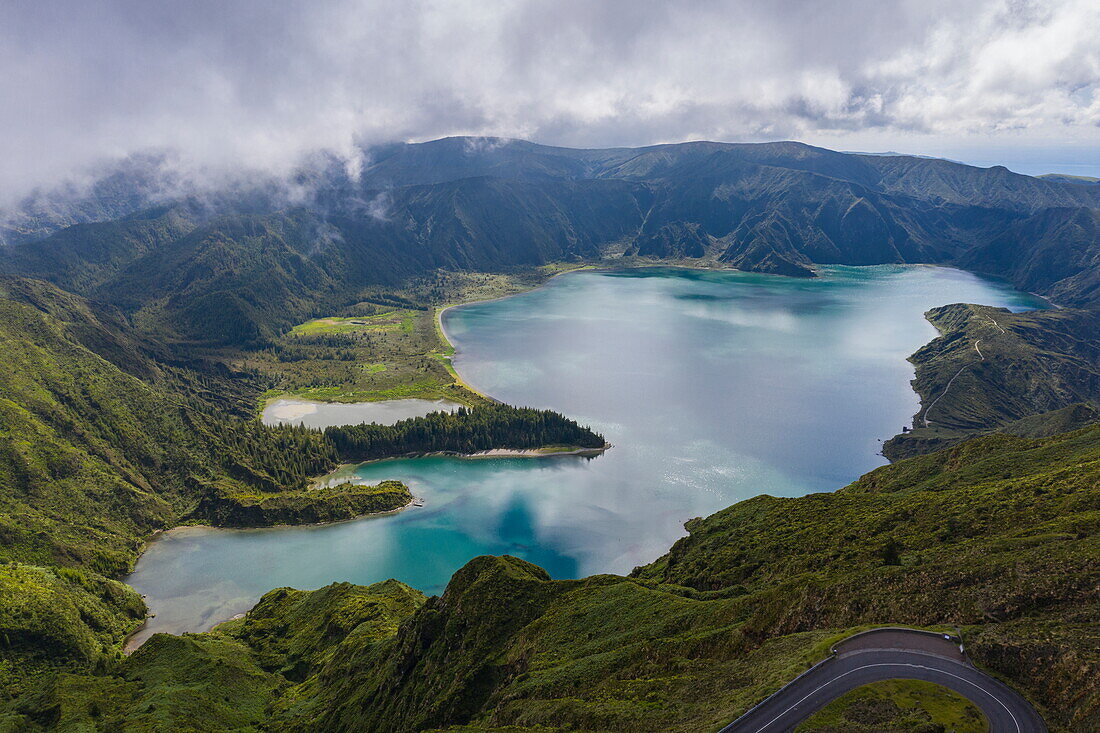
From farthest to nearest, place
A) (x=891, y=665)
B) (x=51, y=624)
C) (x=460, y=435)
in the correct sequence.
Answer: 1. (x=460, y=435)
2. (x=51, y=624)
3. (x=891, y=665)

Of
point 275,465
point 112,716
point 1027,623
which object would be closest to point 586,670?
point 1027,623

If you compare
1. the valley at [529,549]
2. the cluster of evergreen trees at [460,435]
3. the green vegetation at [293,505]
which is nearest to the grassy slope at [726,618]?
the valley at [529,549]

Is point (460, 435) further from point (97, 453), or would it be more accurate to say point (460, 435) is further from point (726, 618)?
point (726, 618)

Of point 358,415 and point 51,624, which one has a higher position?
point 358,415

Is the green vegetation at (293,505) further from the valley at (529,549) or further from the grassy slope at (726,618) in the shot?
the grassy slope at (726,618)

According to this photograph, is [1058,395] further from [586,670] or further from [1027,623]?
[586,670]

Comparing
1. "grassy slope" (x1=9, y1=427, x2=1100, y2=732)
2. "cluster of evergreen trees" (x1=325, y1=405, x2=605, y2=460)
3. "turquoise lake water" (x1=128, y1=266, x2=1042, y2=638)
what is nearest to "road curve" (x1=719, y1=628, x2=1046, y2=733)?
"grassy slope" (x1=9, y1=427, x2=1100, y2=732)

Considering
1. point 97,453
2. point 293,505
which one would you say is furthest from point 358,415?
point 97,453

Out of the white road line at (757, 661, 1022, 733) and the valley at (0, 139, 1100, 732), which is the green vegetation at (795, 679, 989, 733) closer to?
the valley at (0, 139, 1100, 732)
